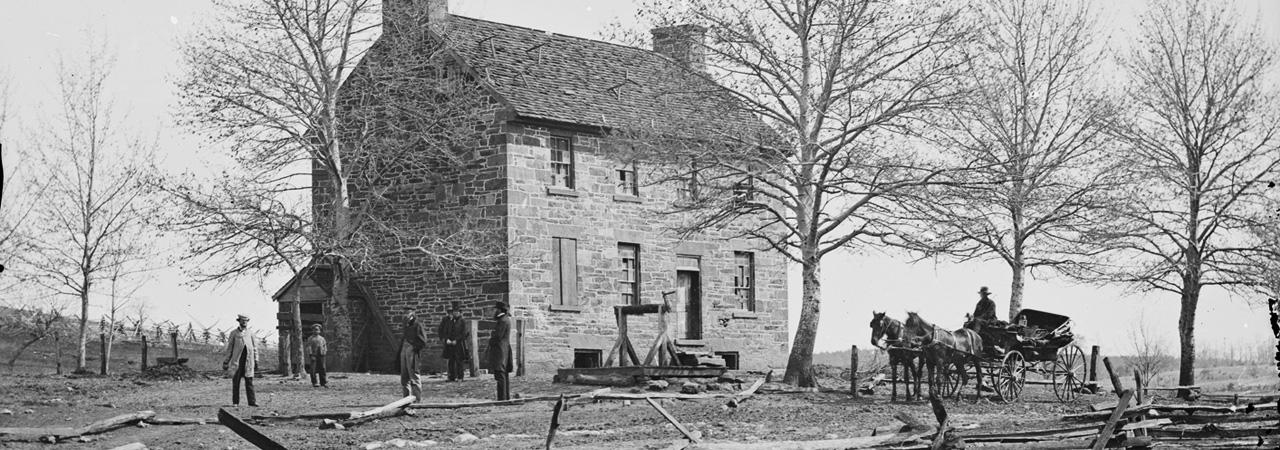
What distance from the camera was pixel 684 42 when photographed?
30.3m

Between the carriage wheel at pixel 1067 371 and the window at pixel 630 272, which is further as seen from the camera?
the window at pixel 630 272

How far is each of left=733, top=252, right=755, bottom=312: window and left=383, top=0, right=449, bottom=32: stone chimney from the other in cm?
938

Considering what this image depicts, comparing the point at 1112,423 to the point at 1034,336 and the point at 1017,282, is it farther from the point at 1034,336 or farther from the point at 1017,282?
the point at 1017,282

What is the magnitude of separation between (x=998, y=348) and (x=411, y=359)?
10698 mm

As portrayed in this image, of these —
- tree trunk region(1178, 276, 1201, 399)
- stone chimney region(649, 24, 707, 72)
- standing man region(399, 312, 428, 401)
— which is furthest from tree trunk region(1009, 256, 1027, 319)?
standing man region(399, 312, 428, 401)

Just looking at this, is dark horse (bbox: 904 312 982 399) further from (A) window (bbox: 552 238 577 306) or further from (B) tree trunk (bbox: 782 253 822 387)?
(A) window (bbox: 552 238 577 306)

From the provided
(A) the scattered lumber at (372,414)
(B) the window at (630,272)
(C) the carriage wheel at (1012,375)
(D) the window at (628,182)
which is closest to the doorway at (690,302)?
(B) the window at (630,272)

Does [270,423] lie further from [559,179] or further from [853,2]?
[559,179]

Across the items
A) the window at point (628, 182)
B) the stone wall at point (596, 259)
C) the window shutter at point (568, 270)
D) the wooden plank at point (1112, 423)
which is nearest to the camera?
the wooden plank at point (1112, 423)

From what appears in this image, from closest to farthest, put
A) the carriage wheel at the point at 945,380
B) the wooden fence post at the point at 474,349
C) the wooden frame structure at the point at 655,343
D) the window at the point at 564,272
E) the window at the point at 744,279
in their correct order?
the carriage wheel at the point at 945,380, the wooden frame structure at the point at 655,343, the wooden fence post at the point at 474,349, the window at the point at 564,272, the window at the point at 744,279

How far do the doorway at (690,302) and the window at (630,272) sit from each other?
137 cm

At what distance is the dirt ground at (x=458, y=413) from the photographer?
19.6m

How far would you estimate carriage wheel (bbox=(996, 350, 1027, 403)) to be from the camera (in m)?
28.7

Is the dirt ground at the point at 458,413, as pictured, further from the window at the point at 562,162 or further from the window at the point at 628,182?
the window at the point at 628,182
